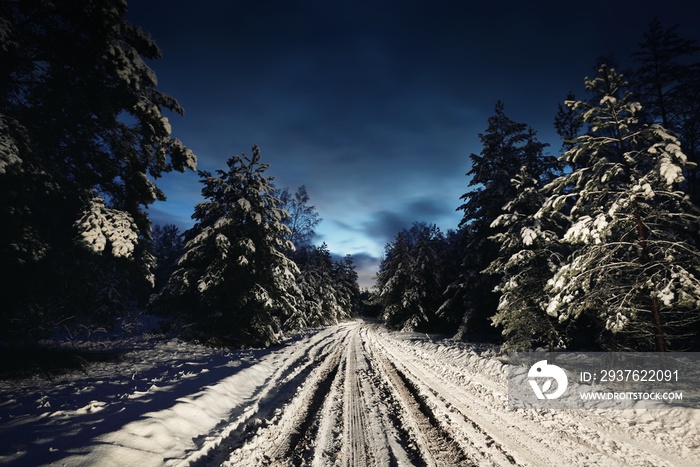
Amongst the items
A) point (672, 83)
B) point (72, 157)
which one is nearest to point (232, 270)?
point (72, 157)

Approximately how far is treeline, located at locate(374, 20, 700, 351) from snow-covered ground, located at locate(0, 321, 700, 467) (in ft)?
7.51

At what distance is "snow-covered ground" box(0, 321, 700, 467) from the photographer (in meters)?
4.15

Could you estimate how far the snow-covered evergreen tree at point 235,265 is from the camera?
13.6 meters

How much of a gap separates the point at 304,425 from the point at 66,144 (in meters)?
9.54

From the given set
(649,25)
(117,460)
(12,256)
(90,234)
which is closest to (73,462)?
(117,460)

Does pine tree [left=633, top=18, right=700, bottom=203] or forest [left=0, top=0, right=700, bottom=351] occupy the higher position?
pine tree [left=633, top=18, right=700, bottom=203]

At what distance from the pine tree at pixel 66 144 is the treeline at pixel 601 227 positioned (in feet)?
34.2

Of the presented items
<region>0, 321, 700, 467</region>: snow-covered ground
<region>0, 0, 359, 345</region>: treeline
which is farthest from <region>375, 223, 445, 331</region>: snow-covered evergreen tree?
<region>0, 0, 359, 345</region>: treeline

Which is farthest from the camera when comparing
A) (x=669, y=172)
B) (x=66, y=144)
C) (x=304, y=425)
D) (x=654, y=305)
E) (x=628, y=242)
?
(x=66, y=144)

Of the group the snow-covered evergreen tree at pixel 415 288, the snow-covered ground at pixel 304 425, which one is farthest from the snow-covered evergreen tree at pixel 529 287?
the snow-covered evergreen tree at pixel 415 288

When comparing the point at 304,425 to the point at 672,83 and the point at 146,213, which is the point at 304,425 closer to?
the point at 146,213

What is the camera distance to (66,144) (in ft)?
A: 25.6

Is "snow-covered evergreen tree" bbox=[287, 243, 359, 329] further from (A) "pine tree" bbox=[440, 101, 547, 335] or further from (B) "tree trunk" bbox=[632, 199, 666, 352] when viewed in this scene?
(B) "tree trunk" bbox=[632, 199, 666, 352]

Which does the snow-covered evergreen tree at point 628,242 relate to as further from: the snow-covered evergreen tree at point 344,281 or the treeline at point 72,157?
the snow-covered evergreen tree at point 344,281
